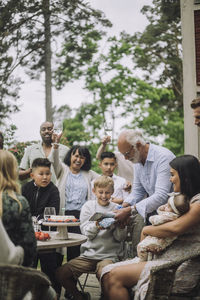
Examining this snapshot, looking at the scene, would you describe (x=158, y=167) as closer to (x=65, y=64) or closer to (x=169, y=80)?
(x=65, y=64)

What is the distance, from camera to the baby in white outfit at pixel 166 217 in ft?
10.5

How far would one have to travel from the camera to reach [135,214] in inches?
179

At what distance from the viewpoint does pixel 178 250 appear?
3307 millimetres

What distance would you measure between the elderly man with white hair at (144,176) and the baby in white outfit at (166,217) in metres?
0.73

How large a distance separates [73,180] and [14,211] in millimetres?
2876

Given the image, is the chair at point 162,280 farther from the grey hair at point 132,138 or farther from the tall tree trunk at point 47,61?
the tall tree trunk at point 47,61

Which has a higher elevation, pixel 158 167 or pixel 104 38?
pixel 104 38

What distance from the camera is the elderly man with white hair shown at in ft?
14.0

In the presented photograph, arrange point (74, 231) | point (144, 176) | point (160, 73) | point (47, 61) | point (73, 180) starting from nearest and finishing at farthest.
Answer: point (144, 176) → point (74, 231) → point (73, 180) → point (47, 61) → point (160, 73)

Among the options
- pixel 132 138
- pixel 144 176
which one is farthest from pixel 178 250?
pixel 132 138

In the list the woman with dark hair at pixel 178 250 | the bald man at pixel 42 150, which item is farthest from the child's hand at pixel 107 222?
the bald man at pixel 42 150

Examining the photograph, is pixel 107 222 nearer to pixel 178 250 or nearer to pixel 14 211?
pixel 178 250

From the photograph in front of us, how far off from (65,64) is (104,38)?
250 cm

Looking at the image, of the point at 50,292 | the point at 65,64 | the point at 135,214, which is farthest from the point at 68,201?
the point at 65,64
